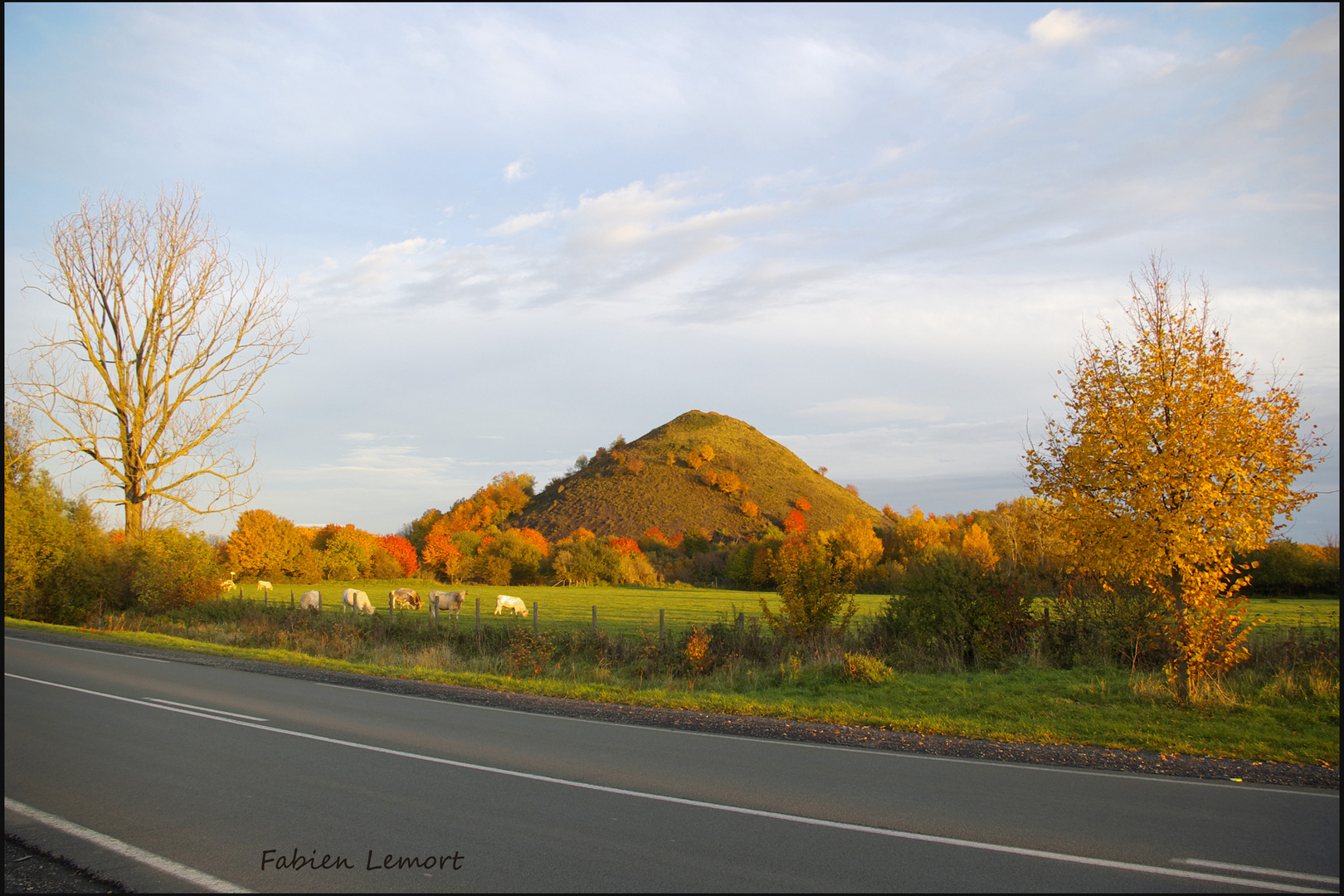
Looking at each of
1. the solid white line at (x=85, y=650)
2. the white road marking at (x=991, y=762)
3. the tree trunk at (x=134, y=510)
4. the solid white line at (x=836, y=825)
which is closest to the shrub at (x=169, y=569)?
the tree trunk at (x=134, y=510)

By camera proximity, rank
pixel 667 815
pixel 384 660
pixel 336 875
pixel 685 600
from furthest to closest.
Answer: pixel 685 600
pixel 384 660
pixel 667 815
pixel 336 875

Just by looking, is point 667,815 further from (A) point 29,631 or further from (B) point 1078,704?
(A) point 29,631

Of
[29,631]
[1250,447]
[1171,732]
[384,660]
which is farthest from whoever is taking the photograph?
[29,631]

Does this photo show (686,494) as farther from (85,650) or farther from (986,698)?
(986,698)

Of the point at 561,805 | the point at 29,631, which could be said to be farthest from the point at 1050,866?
the point at 29,631

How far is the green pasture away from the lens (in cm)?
3191

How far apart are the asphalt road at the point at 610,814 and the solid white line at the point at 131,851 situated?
0.03 metres

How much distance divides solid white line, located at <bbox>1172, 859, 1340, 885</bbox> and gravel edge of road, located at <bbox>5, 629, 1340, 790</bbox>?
3.50m

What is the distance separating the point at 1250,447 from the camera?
1233 cm

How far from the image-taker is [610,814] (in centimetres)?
645

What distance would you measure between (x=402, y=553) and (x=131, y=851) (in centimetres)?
8303

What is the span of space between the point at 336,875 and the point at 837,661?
13276mm

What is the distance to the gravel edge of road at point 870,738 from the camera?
8.72m

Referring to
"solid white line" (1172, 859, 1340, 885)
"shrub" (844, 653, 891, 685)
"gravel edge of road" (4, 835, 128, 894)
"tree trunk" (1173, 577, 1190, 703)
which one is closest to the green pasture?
"shrub" (844, 653, 891, 685)
